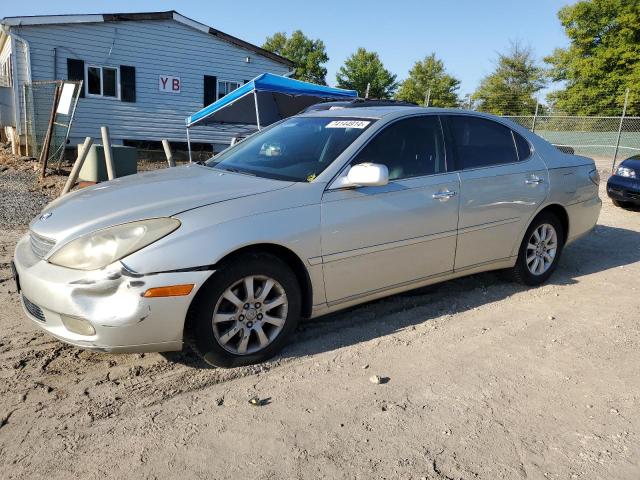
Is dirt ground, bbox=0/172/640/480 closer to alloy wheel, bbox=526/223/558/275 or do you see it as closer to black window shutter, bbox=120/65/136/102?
alloy wheel, bbox=526/223/558/275

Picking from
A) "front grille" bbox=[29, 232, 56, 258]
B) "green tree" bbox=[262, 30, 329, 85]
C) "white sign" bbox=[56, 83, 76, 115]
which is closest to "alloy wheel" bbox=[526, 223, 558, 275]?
"front grille" bbox=[29, 232, 56, 258]

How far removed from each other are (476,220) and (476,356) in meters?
1.20

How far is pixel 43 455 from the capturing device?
2439 millimetres

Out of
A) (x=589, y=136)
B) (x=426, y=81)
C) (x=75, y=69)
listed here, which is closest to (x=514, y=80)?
(x=426, y=81)

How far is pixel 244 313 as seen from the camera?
3.20 meters

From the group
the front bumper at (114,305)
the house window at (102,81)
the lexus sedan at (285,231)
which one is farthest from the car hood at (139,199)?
the house window at (102,81)

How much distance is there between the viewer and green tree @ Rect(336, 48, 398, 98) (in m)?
52.5

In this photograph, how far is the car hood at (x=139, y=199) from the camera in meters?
3.09

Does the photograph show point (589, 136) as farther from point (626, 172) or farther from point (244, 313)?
point (244, 313)

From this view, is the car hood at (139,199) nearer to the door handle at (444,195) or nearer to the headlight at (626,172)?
the door handle at (444,195)

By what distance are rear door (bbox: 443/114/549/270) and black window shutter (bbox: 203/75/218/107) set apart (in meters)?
14.9

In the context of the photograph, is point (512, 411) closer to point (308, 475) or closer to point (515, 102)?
point (308, 475)

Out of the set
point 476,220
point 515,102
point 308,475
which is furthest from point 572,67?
point 308,475

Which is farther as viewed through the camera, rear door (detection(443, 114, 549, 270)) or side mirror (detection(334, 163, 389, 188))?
rear door (detection(443, 114, 549, 270))
